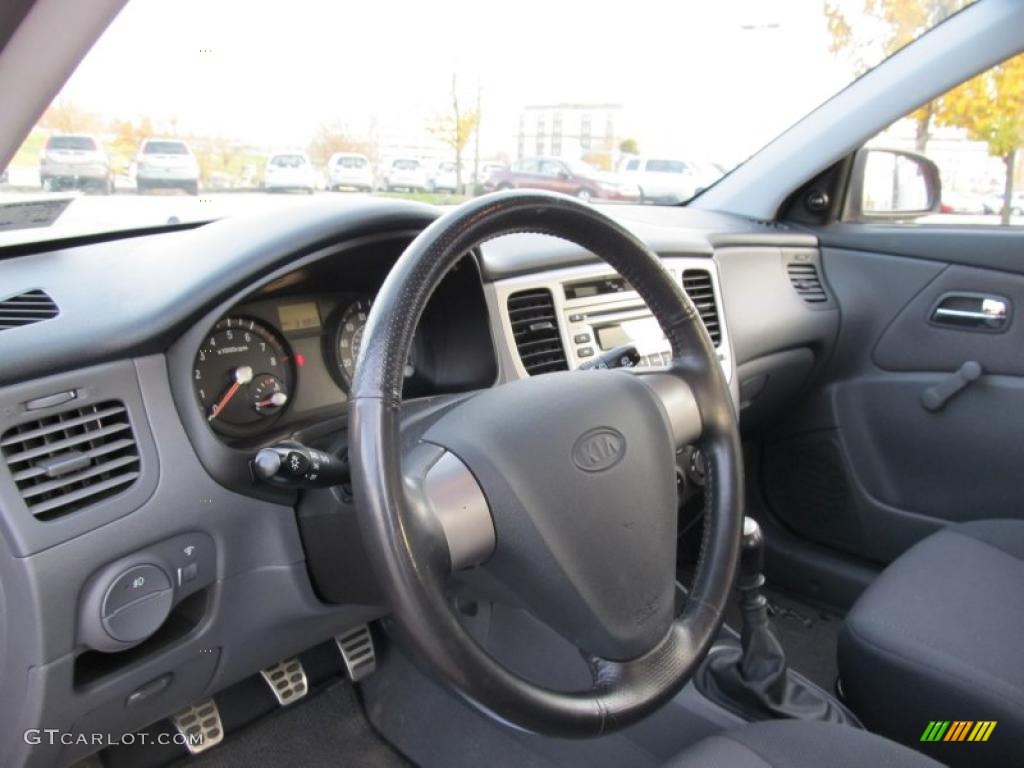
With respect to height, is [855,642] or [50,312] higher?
[50,312]

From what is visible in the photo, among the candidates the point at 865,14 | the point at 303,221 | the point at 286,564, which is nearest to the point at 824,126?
the point at 865,14

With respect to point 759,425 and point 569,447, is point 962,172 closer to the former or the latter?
point 759,425

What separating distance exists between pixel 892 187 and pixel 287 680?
2.36 metres

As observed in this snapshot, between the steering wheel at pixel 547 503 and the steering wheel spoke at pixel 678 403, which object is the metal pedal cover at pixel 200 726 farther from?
the steering wheel spoke at pixel 678 403

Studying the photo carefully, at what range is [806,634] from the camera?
2.58 m

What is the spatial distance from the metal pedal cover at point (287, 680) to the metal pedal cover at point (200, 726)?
0.42 feet

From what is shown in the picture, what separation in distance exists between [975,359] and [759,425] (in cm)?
65

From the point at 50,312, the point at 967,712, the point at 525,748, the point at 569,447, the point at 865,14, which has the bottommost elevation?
the point at 525,748

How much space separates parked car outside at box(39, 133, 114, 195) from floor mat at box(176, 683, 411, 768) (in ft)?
4.01

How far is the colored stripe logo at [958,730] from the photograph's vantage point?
1.48 metres

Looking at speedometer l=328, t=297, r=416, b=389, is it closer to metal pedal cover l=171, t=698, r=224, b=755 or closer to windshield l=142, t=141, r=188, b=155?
windshield l=142, t=141, r=188, b=155

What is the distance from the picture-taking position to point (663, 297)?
1.32 m

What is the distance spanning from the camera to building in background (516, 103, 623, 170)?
255 cm

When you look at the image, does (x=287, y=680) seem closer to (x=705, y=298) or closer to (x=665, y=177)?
(x=705, y=298)
